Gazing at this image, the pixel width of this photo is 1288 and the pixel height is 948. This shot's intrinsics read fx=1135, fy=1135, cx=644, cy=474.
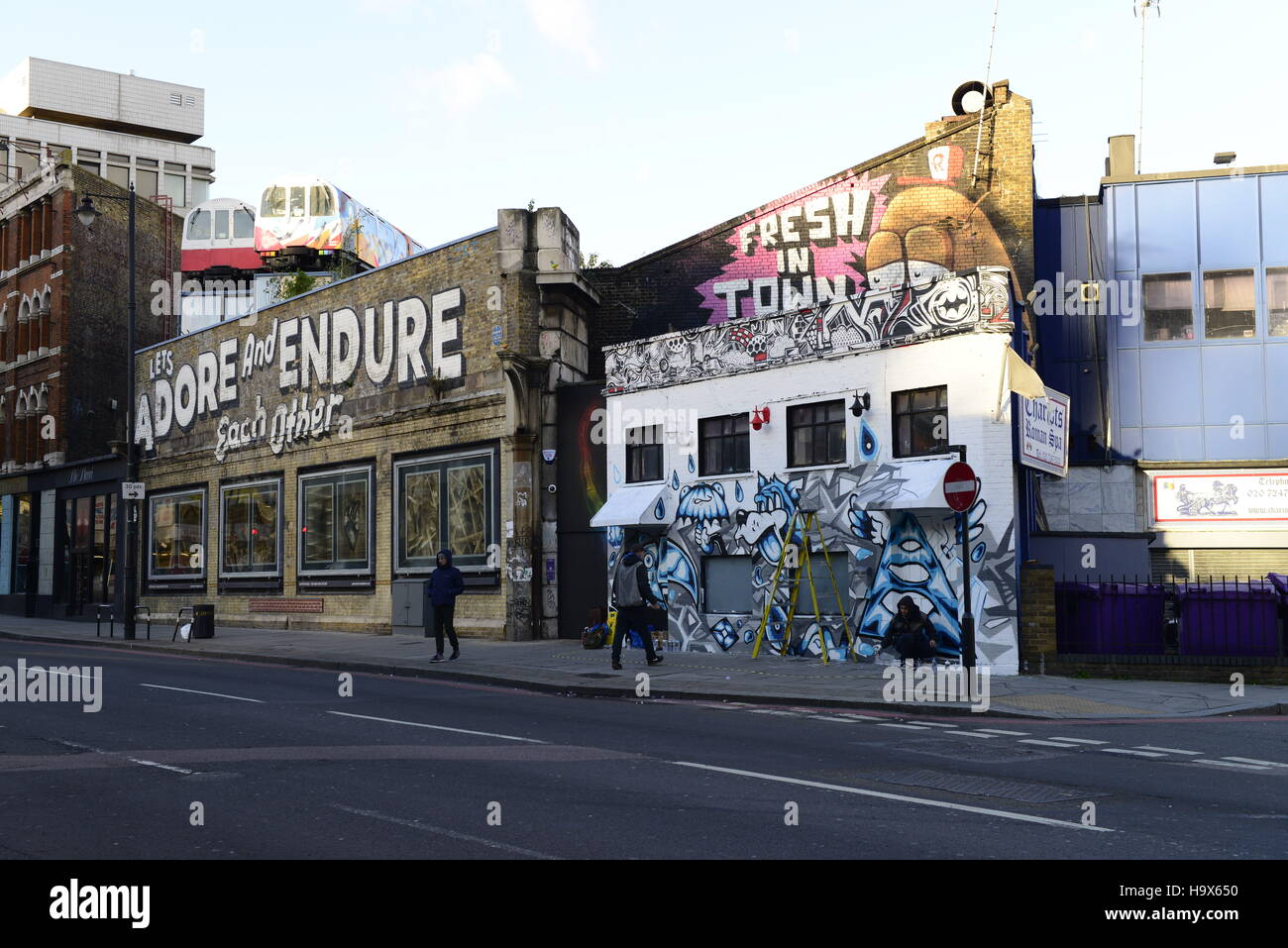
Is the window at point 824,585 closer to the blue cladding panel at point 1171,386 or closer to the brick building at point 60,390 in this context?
the blue cladding panel at point 1171,386

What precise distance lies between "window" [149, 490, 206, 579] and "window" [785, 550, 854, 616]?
71.6 feet

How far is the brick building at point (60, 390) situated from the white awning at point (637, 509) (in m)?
21.7

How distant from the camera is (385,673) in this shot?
63.4 ft

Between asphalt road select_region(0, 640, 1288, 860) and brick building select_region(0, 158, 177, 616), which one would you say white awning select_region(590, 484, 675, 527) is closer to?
asphalt road select_region(0, 640, 1288, 860)

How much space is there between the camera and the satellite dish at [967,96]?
83.6 feet

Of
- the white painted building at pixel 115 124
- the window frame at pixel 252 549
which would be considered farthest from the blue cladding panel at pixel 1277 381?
the white painted building at pixel 115 124

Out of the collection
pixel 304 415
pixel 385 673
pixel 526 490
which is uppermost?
pixel 304 415

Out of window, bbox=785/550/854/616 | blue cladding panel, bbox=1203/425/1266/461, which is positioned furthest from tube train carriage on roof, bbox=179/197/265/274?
blue cladding panel, bbox=1203/425/1266/461

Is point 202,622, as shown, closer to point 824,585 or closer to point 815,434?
point 824,585

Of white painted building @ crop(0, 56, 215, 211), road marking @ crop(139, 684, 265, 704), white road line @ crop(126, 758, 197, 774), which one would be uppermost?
white painted building @ crop(0, 56, 215, 211)

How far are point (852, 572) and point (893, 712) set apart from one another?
5.69 metres
